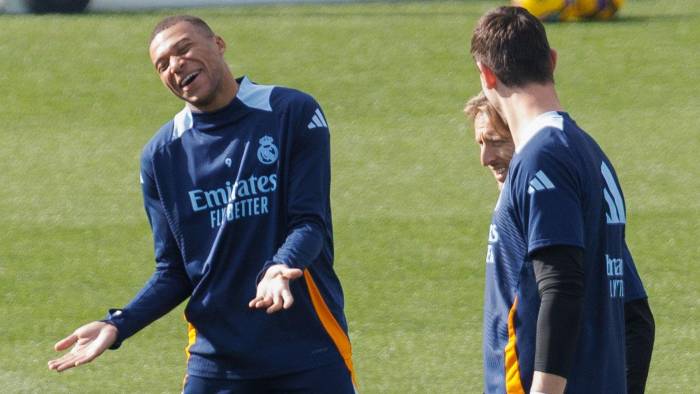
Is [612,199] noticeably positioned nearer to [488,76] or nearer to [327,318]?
[488,76]

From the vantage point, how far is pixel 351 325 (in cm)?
811

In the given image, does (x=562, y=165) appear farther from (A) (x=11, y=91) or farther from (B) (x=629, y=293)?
(A) (x=11, y=91)

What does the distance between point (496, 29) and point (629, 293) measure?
3.20ft

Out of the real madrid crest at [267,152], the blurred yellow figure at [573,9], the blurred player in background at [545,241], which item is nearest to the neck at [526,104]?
the blurred player in background at [545,241]

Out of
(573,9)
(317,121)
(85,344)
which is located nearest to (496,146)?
(317,121)

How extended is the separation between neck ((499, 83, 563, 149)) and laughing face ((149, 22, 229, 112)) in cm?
120

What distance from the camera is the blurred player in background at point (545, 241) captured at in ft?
10.5

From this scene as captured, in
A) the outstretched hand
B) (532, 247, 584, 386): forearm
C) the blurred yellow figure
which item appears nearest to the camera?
(532, 247, 584, 386): forearm

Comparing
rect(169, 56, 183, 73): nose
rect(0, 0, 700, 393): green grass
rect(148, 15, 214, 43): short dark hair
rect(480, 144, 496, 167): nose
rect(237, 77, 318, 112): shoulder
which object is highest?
rect(148, 15, 214, 43): short dark hair

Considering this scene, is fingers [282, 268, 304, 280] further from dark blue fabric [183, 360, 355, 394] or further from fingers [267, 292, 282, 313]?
dark blue fabric [183, 360, 355, 394]

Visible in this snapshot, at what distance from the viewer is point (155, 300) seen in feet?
14.4

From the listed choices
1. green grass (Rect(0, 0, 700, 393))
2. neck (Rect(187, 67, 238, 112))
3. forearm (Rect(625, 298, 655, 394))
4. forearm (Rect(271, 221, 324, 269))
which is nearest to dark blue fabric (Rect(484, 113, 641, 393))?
forearm (Rect(625, 298, 655, 394))

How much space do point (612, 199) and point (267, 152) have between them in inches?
49.2

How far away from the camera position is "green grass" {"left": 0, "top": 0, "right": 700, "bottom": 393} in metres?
7.80
